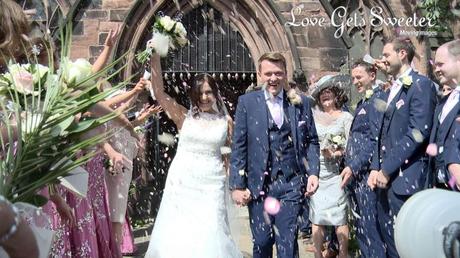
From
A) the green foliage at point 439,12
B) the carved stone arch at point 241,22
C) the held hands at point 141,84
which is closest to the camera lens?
the held hands at point 141,84

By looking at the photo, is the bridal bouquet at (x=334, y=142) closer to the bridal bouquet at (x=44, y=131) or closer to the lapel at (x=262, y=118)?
the lapel at (x=262, y=118)

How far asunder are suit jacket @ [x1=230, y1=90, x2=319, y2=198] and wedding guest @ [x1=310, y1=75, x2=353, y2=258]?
1376 millimetres

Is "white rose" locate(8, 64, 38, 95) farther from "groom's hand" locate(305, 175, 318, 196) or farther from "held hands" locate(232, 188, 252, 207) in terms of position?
"groom's hand" locate(305, 175, 318, 196)

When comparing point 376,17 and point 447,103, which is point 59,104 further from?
point 376,17

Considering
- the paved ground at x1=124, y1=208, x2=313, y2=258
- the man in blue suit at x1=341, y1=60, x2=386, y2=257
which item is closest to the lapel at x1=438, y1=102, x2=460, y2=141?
the man in blue suit at x1=341, y1=60, x2=386, y2=257

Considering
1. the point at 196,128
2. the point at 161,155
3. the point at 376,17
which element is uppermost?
the point at 376,17

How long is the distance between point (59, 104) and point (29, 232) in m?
0.80

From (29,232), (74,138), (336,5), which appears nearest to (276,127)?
(74,138)

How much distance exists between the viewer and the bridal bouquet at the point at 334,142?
6.36m

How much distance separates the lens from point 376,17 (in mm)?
12656

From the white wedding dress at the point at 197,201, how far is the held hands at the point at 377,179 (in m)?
1.26

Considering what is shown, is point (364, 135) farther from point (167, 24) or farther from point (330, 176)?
point (167, 24)

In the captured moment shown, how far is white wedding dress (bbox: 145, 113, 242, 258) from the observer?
5176 millimetres

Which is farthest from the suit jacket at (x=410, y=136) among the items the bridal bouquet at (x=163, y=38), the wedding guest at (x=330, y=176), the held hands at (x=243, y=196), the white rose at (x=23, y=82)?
the white rose at (x=23, y=82)
